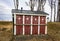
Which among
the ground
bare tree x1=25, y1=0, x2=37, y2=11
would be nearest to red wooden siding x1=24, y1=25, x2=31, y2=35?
the ground

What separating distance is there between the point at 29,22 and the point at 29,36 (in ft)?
1.23

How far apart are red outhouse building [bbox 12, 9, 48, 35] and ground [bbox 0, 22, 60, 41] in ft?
0.40

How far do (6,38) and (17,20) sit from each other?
0.56m

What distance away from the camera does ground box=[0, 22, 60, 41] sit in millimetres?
3622

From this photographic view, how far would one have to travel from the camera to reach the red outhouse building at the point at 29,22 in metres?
3.65

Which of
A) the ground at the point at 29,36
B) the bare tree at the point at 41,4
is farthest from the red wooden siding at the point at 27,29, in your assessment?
the bare tree at the point at 41,4

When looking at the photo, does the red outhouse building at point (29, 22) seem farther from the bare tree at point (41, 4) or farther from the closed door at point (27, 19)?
the bare tree at point (41, 4)

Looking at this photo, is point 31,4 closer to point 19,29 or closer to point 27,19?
point 27,19

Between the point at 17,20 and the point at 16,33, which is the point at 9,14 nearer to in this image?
the point at 17,20

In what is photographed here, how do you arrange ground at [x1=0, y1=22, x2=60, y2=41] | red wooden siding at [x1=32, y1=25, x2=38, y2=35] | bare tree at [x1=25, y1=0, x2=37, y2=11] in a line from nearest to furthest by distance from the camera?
ground at [x1=0, y1=22, x2=60, y2=41] → red wooden siding at [x1=32, y1=25, x2=38, y2=35] → bare tree at [x1=25, y1=0, x2=37, y2=11]

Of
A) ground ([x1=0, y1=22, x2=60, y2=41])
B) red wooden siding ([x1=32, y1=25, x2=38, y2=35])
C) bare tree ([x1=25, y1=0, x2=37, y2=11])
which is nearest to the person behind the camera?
ground ([x1=0, y1=22, x2=60, y2=41])

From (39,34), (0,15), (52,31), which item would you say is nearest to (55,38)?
(52,31)

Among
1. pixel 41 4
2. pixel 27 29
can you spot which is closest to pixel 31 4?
pixel 41 4

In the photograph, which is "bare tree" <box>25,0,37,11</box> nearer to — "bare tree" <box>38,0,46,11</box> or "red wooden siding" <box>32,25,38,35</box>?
"bare tree" <box>38,0,46,11</box>
